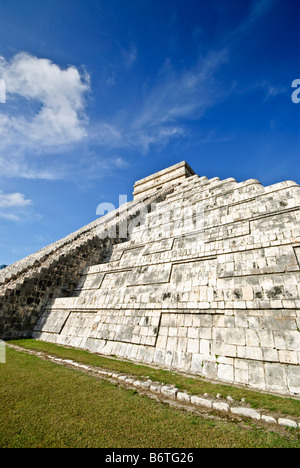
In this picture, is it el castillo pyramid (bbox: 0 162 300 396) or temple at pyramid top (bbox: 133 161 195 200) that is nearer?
el castillo pyramid (bbox: 0 162 300 396)

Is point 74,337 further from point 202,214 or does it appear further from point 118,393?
point 202,214

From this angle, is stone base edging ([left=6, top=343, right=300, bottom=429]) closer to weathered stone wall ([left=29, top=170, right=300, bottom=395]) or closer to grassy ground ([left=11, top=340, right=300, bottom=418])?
grassy ground ([left=11, top=340, right=300, bottom=418])

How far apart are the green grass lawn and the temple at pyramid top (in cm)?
1902

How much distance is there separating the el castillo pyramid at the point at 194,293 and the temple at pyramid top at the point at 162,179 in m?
9.97

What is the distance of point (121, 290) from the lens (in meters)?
9.50

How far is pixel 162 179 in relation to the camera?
82.5 feet

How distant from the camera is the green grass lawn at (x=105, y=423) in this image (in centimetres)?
288

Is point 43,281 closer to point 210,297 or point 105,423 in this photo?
point 210,297

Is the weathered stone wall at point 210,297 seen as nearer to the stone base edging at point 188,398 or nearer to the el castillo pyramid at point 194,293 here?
the el castillo pyramid at point 194,293

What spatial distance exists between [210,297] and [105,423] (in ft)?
14.8

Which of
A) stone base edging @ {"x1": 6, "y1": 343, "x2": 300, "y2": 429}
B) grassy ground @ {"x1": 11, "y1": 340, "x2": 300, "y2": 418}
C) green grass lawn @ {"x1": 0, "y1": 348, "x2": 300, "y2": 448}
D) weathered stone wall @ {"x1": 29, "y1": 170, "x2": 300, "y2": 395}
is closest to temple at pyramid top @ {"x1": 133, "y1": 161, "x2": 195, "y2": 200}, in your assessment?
weathered stone wall @ {"x1": 29, "y1": 170, "x2": 300, "y2": 395}

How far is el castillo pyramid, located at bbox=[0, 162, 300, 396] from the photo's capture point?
217 inches

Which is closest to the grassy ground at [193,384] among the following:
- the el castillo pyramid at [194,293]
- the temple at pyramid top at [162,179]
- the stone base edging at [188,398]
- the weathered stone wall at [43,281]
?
the stone base edging at [188,398]
